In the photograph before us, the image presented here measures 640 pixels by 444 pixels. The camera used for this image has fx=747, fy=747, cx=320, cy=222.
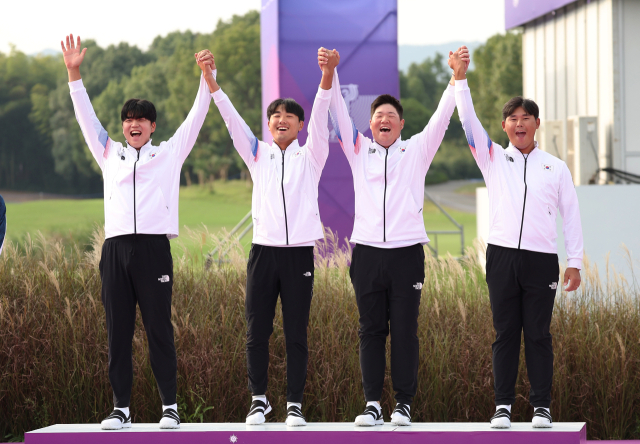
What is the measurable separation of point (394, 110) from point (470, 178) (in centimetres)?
3971

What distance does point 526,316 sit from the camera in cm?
415

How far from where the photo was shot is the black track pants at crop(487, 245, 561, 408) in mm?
4125

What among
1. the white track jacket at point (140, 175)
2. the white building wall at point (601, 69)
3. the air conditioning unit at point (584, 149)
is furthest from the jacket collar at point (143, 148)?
the white building wall at point (601, 69)

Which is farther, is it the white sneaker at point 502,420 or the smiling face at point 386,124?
the smiling face at point 386,124

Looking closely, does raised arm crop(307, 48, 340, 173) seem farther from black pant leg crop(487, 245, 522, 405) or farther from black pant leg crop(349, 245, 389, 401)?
black pant leg crop(487, 245, 522, 405)

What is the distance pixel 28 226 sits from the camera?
105 feet

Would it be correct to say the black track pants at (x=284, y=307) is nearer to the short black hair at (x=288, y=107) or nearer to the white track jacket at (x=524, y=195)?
the short black hair at (x=288, y=107)

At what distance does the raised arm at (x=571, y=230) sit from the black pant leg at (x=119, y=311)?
248 centimetres

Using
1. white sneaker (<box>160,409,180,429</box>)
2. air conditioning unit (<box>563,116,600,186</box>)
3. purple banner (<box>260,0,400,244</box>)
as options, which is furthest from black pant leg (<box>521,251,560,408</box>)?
purple banner (<box>260,0,400,244</box>)

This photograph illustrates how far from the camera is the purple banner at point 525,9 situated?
9.18m

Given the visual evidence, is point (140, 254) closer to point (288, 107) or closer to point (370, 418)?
point (288, 107)

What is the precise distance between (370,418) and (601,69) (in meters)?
5.86

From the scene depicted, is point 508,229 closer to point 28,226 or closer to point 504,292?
point 504,292

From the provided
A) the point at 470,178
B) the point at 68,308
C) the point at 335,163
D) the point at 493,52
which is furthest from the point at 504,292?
the point at 470,178
